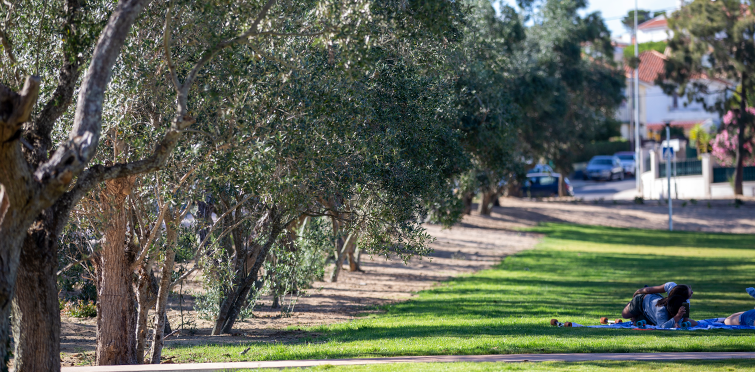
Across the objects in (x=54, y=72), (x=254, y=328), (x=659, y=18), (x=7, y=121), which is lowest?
(x=254, y=328)

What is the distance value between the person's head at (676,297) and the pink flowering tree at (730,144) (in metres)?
30.3

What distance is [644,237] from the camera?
32.0 m

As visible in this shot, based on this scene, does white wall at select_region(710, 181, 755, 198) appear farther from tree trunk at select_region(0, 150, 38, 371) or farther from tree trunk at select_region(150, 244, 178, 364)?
tree trunk at select_region(0, 150, 38, 371)

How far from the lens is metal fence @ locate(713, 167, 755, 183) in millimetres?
39594

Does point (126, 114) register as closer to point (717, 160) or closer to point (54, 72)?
point (54, 72)

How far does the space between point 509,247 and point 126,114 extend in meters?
22.2

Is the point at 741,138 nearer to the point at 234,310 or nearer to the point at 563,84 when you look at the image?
the point at 563,84

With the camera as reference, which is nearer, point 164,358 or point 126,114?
point 126,114

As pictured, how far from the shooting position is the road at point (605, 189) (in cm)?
4625

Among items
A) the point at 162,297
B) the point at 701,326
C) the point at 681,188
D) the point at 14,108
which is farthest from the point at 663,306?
the point at 681,188

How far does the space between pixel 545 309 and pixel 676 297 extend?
3.58m

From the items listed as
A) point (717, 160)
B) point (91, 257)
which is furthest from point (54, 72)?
point (717, 160)

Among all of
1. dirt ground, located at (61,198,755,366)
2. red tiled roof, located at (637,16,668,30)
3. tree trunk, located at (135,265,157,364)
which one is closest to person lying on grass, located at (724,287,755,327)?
dirt ground, located at (61,198,755,366)

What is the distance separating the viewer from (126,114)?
863cm
